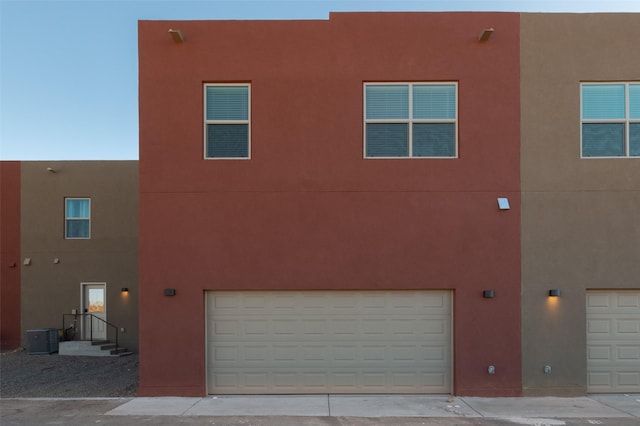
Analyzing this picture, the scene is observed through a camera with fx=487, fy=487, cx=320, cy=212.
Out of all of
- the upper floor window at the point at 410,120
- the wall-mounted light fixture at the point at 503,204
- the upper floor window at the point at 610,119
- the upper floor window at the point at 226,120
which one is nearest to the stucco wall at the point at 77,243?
the upper floor window at the point at 226,120

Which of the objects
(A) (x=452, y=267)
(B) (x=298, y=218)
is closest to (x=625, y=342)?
(A) (x=452, y=267)

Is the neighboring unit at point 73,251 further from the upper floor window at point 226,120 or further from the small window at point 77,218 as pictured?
the upper floor window at point 226,120

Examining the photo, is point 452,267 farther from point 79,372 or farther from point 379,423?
point 79,372

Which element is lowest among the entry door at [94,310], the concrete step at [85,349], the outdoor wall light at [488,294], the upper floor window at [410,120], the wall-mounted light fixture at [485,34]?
the concrete step at [85,349]

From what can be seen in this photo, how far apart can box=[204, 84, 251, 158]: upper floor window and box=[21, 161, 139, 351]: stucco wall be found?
7325 mm

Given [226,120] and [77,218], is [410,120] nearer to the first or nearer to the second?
[226,120]

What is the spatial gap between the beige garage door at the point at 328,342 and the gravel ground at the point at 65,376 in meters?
2.18

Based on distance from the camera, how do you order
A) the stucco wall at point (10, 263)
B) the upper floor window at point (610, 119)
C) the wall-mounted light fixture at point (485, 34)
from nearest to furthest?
the wall-mounted light fixture at point (485, 34) < the upper floor window at point (610, 119) < the stucco wall at point (10, 263)

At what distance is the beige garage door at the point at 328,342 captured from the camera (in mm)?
8977

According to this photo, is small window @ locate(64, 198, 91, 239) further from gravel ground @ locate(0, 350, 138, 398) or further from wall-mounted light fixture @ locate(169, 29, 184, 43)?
wall-mounted light fixture @ locate(169, 29, 184, 43)

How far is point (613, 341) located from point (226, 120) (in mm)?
8274

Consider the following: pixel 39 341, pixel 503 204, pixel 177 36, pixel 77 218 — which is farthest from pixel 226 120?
pixel 39 341

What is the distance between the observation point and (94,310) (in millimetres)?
15438

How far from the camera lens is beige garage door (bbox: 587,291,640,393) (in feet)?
29.3
